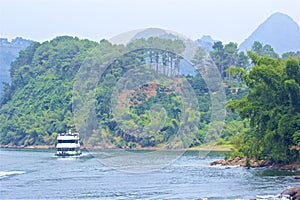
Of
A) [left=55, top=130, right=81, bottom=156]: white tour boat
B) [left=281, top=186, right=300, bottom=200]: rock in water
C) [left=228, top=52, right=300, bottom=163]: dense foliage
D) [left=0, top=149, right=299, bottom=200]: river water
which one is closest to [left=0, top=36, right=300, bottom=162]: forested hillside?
[left=228, top=52, right=300, bottom=163]: dense foliage

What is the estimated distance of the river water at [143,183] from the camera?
38656mm

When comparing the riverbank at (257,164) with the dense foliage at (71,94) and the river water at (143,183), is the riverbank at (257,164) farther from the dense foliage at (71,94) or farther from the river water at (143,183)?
the dense foliage at (71,94)

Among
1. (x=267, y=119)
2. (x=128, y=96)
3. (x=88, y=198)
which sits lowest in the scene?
(x=88, y=198)

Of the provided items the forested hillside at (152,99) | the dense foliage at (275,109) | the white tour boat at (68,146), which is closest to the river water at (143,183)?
the dense foliage at (275,109)

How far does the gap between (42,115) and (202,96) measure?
85.6 ft

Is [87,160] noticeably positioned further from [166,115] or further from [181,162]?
[166,115]

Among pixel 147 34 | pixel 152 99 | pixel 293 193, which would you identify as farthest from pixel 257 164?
pixel 152 99

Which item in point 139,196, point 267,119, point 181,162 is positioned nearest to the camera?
point 139,196

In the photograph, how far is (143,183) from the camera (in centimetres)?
4459

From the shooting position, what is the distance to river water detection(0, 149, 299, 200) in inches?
1522

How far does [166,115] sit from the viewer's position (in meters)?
87.2

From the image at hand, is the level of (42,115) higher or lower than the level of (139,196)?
higher

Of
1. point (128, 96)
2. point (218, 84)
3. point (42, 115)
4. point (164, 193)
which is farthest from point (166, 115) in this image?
point (164, 193)

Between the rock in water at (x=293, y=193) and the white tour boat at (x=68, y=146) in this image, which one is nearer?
the rock in water at (x=293, y=193)
